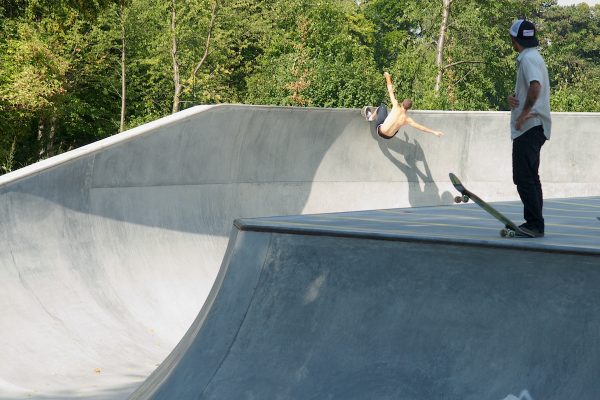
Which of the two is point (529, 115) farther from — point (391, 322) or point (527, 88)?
A: point (391, 322)

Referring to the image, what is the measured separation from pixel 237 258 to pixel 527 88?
2107 millimetres

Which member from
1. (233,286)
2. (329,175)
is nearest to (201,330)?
(233,286)

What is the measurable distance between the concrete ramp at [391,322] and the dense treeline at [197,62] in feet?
59.8

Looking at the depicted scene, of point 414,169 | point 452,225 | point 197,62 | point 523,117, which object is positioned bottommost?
point 452,225

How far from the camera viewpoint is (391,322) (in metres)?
4.92

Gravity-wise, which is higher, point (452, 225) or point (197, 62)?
point (197, 62)

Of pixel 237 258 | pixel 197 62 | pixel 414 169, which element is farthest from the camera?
pixel 197 62

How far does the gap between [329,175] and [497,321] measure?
33.7 feet

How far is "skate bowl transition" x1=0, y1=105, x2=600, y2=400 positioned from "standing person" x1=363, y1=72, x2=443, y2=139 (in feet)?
1.01

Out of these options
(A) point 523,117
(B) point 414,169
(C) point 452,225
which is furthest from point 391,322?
(B) point 414,169

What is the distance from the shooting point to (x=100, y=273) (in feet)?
30.3

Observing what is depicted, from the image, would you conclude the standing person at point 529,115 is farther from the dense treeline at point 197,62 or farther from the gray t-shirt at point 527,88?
the dense treeline at point 197,62

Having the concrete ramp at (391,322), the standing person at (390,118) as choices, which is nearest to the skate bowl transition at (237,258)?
the concrete ramp at (391,322)

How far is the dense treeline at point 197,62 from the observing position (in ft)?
87.7
